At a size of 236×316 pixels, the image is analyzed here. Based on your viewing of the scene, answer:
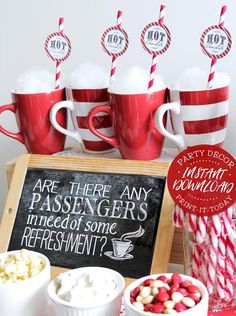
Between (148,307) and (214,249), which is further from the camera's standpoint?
(214,249)

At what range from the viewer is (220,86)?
98 cm

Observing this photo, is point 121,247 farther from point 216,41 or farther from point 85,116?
point 216,41

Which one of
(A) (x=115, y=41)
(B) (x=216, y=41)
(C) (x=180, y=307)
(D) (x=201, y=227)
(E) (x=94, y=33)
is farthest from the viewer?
(E) (x=94, y=33)

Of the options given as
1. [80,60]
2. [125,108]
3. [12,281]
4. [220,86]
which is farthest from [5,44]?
[12,281]

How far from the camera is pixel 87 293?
77 centimetres

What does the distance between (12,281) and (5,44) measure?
769mm

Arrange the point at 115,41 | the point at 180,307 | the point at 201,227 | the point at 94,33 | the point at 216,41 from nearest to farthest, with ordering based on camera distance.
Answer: the point at 180,307 → the point at 201,227 → the point at 216,41 → the point at 115,41 → the point at 94,33

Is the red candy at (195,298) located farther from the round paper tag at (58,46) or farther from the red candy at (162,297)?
the round paper tag at (58,46)

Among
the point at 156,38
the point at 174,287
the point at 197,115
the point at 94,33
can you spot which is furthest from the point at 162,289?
the point at 94,33

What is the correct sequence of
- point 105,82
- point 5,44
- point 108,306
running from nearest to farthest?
point 108,306, point 105,82, point 5,44

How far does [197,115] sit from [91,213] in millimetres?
287

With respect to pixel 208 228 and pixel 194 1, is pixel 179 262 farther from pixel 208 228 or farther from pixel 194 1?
pixel 194 1

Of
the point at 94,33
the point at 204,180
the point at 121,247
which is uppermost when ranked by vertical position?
the point at 94,33

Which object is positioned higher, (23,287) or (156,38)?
(156,38)
